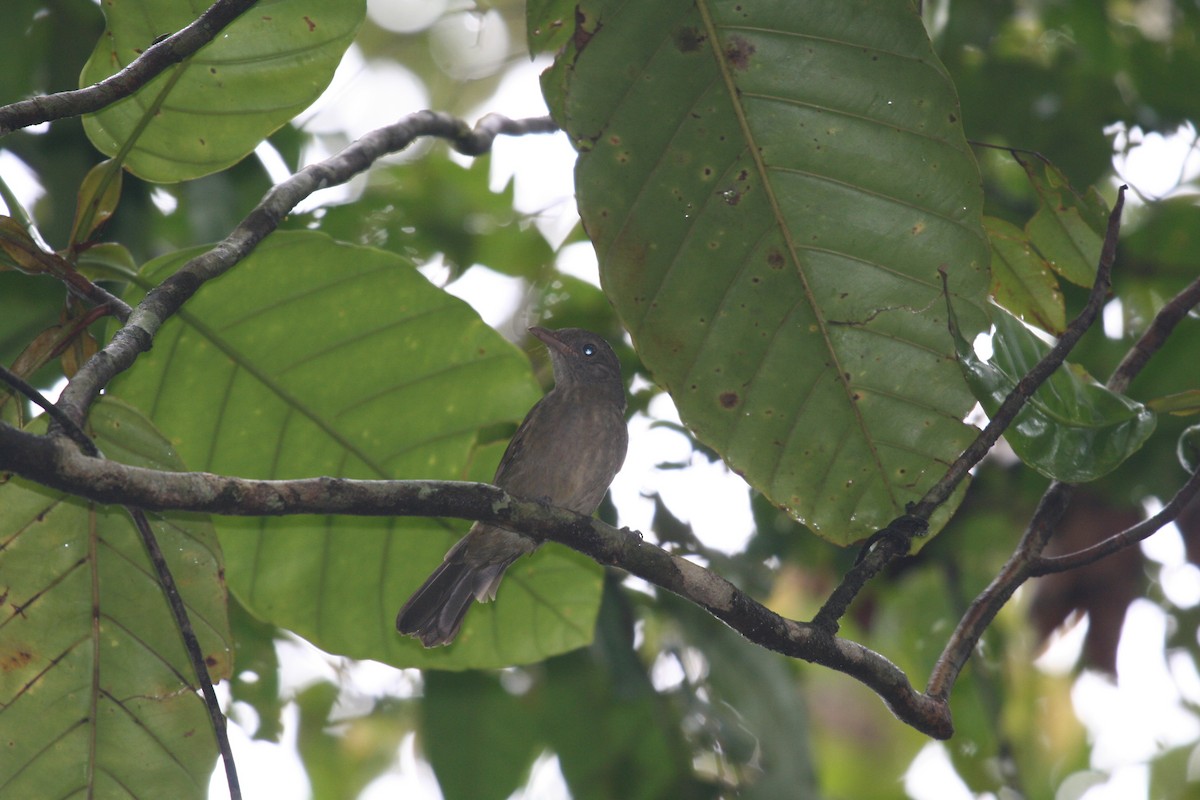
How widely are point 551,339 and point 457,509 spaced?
2607 millimetres

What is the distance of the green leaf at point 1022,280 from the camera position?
129 inches

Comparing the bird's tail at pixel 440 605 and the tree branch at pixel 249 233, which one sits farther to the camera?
the bird's tail at pixel 440 605

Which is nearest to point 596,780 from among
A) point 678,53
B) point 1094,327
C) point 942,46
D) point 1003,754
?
point 1003,754

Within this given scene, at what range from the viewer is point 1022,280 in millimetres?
3316

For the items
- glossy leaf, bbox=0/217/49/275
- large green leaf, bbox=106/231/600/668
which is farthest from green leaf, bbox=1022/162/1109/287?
glossy leaf, bbox=0/217/49/275

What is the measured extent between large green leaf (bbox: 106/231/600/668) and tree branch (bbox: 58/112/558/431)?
0.75 ft

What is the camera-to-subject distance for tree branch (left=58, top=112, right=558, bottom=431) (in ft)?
7.13

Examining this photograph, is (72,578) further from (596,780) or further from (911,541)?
(596,780)

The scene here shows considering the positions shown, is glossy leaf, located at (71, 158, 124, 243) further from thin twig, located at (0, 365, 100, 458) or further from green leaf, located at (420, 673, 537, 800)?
green leaf, located at (420, 673, 537, 800)

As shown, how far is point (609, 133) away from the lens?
9.84 feet

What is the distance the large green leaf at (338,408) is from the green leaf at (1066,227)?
152 cm

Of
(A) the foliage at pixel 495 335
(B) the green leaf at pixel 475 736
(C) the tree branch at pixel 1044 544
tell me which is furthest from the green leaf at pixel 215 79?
(B) the green leaf at pixel 475 736

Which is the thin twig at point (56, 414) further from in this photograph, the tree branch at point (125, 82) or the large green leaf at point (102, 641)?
the large green leaf at point (102, 641)

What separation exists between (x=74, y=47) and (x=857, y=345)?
3465 mm
